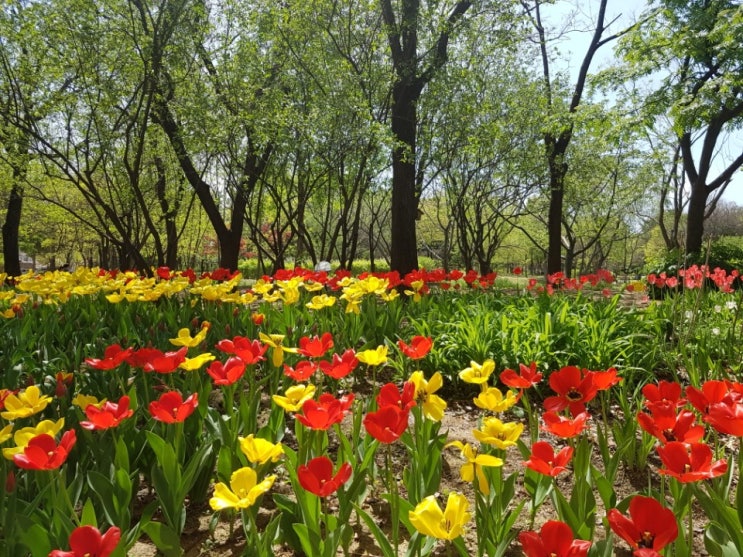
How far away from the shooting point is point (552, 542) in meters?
0.82

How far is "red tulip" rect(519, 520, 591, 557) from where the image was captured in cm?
81

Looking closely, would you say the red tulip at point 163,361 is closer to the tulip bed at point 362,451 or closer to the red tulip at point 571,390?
the tulip bed at point 362,451

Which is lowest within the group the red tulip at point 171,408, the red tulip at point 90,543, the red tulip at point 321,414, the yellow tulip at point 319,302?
the red tulip at point 90,543

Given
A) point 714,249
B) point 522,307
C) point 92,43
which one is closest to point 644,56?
point 714,249

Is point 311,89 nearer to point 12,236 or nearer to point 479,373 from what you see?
point 479,373

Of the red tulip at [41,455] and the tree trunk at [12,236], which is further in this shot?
the tree trunk at [12,236]

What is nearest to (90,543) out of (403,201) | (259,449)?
(259,449)

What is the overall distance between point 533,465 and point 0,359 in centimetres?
284

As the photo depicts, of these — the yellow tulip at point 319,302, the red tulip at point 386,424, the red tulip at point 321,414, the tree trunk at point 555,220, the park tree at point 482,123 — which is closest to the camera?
the red tulip at point 386,424

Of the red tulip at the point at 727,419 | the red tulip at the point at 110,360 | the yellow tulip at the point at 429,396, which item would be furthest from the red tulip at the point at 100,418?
the red tulip at the point at 727,419

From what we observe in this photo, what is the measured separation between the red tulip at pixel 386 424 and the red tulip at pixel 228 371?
2.06ft

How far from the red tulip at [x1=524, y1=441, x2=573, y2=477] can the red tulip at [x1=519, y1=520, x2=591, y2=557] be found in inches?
9.3

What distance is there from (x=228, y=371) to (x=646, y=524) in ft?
4.02

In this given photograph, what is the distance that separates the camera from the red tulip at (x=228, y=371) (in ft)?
5.23
